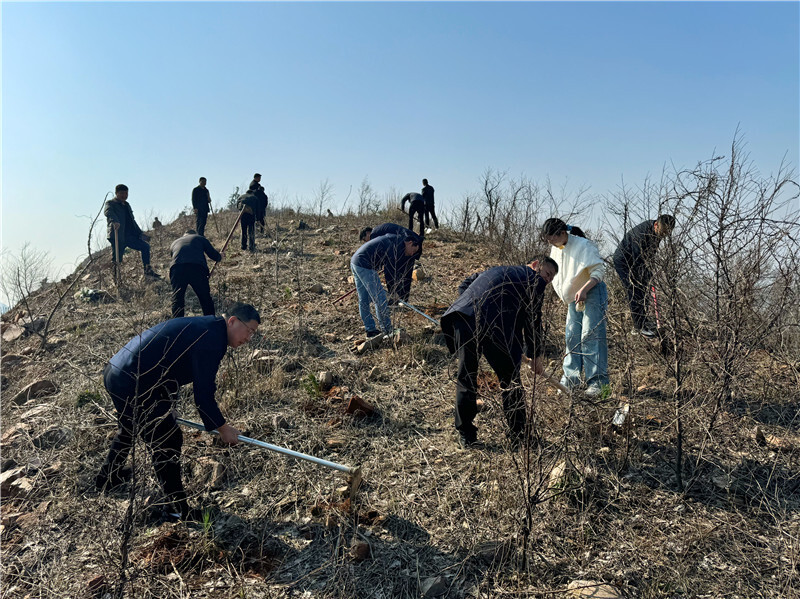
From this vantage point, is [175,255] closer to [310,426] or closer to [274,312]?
[274,312]

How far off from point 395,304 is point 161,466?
3.58 metres

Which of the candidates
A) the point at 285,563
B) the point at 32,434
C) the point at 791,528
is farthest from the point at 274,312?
the point at 791,528

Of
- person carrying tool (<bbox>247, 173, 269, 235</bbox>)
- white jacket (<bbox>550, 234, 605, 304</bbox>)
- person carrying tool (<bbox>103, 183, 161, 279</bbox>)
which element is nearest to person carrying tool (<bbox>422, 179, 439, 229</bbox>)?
person carrying tool (<bbox>247, 173, 269, 235</bbox>)

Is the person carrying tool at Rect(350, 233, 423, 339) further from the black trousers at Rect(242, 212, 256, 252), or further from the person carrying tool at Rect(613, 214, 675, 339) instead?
the black trousers at Rect(242, 212, 256, 252)

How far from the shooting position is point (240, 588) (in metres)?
2.60

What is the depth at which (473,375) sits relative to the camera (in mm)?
3533

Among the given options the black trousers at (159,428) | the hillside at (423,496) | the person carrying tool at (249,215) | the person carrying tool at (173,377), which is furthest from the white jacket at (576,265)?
the person carrying tool at (249,215)

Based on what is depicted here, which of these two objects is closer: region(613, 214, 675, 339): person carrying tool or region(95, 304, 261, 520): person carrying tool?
region(95, 304, 261, 520): person carrying tool

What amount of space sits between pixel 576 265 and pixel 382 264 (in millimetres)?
2278

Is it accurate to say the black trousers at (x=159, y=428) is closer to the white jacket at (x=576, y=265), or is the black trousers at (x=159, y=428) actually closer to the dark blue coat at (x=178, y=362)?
the dark blue coat at (x=178, y=362)

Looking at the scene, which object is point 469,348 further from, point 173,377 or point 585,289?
point 173,377

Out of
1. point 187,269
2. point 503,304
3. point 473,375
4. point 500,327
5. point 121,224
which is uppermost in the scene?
point 121,224

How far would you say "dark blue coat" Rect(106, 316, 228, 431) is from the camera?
2980 mm

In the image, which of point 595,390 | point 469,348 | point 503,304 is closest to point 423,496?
point 469,348
